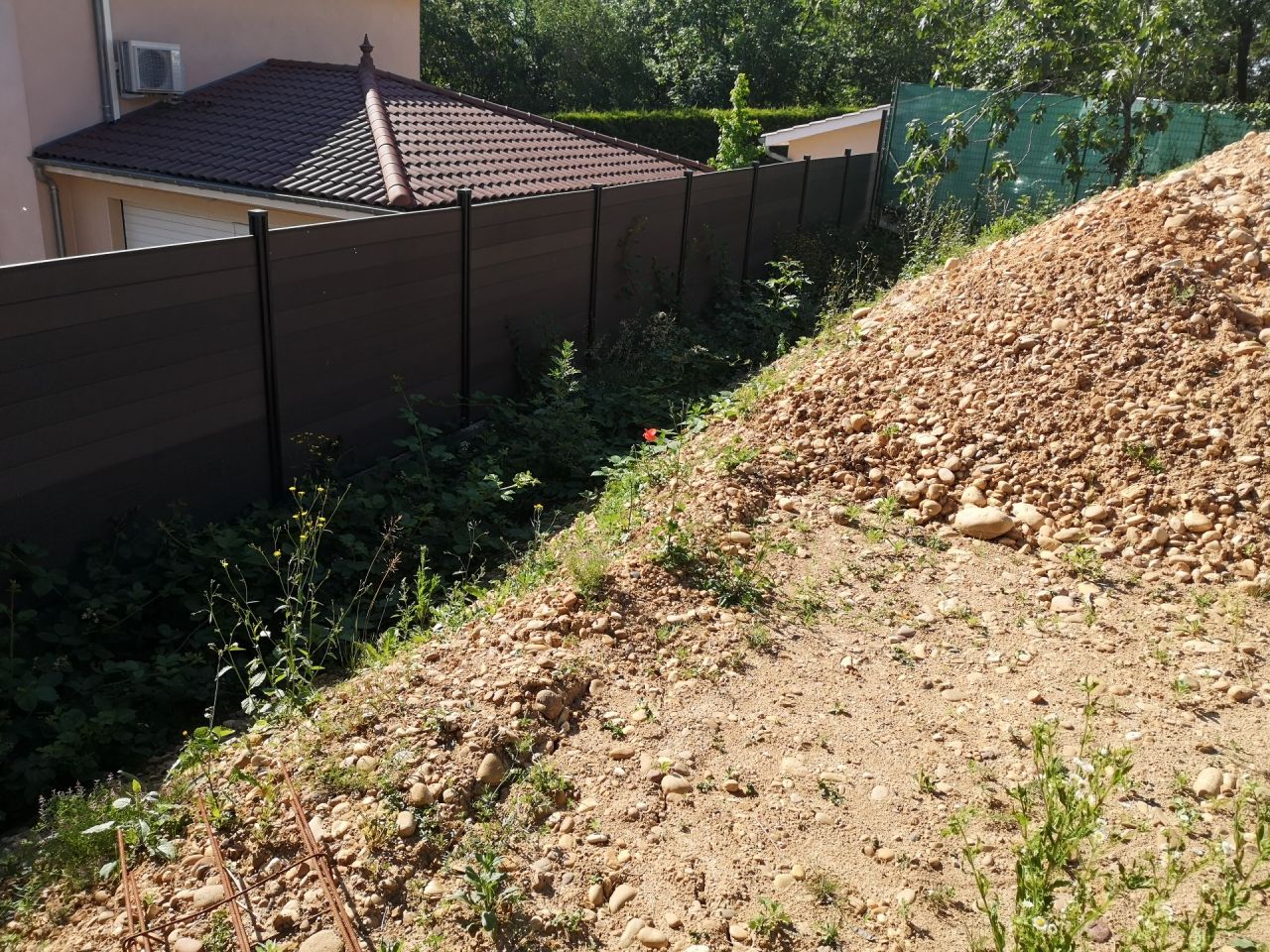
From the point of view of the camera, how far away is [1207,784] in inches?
138

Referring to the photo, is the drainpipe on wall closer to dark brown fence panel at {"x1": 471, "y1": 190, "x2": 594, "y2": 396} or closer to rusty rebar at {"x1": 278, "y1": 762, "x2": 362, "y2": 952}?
dark brown fence panel at {"x1": 471, "y1": 190, "x2": 594, "y2": 396}

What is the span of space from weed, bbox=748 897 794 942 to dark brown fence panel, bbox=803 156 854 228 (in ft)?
40.5

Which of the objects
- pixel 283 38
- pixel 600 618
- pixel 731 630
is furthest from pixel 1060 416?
pixel 283 38

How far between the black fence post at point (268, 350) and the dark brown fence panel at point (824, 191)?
9.64 metres

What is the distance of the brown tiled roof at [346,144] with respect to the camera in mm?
9555

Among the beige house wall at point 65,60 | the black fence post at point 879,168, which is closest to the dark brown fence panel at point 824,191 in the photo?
the black fence post at point 879,168

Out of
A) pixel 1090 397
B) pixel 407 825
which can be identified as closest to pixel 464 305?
pixel 1090 397

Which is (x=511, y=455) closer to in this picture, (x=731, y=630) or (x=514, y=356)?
(x=514, y=356)

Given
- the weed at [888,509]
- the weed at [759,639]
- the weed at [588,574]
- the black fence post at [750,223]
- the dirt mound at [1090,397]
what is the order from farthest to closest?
the black fence post at [750,223] → the weed at [888,509] → the dirt mound at [1090,397] → the weed at [588,574] → the weed at [759,639]

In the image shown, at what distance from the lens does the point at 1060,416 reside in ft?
20.1

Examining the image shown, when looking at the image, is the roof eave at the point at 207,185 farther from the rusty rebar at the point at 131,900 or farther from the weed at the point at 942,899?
the weed at the point at 942,899

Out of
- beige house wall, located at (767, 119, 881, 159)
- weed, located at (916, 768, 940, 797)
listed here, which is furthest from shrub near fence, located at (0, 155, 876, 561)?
beige house wall, located at (767, 119, 881, 159)

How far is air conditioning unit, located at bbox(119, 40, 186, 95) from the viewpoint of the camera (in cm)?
1116

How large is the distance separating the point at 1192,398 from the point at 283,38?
12270 mm
